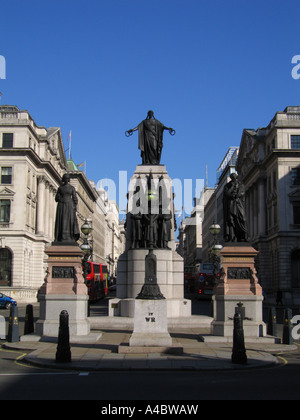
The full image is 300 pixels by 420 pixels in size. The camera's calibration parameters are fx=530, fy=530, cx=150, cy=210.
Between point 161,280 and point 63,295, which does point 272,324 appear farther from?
point 63,295

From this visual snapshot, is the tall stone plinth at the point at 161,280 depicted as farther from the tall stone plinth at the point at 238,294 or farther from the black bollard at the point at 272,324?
the black bollard at the point at 272,324

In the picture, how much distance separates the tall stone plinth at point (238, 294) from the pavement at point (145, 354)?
73 centimetres

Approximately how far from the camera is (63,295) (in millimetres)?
19047

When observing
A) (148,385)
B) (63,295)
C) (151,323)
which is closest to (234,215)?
(151,323)

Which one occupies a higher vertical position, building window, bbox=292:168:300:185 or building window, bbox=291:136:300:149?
building window, bbox=291:136:300:149

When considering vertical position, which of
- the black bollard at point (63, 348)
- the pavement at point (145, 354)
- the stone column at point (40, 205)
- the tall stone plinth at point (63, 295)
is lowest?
the pavement at point (145, 354)

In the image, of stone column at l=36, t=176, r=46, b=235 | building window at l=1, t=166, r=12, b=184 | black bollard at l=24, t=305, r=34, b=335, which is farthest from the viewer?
stone column at l=36, t=176, r=46, b=235

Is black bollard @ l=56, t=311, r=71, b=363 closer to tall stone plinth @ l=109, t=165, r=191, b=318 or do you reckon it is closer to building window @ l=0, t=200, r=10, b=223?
tall stone plinth @ l=109, t=165, r=191, b=318

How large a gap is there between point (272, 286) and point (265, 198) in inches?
504

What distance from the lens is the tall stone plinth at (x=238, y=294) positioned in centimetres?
1880

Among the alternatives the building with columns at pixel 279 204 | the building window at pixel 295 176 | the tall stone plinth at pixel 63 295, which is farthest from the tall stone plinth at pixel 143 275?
the building window at pixel 295 176

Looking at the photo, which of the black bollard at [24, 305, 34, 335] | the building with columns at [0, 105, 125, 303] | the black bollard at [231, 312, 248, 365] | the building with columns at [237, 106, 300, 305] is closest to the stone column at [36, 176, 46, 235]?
the building with columns at [0, 105, 125, 303]

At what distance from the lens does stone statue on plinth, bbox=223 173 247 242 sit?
66.5 ft

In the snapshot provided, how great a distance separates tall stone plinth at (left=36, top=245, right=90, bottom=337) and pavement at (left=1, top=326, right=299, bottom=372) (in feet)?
2.04
